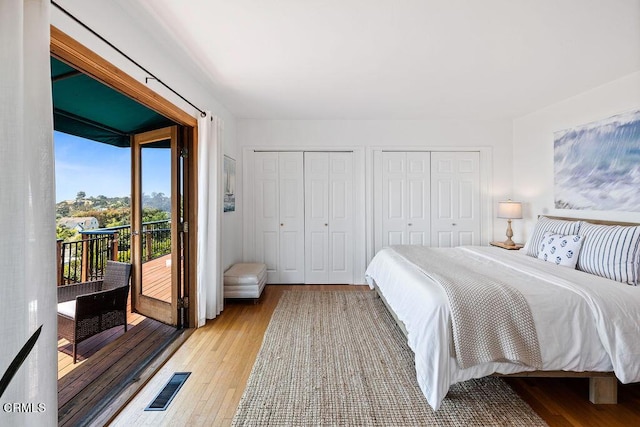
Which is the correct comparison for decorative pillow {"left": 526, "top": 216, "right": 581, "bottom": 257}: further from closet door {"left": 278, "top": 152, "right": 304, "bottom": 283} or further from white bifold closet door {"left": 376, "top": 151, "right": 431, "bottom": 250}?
closet door {"left": 278, "top": 152, "right": 304, "bottom": 283}

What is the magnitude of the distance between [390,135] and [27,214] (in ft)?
13.4

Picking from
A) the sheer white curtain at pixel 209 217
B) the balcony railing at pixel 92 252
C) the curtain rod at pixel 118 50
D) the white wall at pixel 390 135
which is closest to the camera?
the curtain rod at pixel 118 50

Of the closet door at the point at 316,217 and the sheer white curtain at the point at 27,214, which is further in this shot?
the closet door at the point at 316,217

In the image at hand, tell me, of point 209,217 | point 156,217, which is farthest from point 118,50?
point 156,217

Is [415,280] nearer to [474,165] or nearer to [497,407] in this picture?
[497,407]

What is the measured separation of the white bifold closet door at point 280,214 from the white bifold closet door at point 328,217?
0.12 meters

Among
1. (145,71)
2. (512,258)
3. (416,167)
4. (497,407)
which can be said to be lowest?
(497,407)

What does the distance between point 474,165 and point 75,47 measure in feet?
15.2

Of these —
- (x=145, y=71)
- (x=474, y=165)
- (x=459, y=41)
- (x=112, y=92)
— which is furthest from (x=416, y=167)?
(x=112, y=92)

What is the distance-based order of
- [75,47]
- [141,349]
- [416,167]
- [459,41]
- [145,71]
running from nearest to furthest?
[75,47]
[145,71]
[459,41]
[141,349]
[416,167]

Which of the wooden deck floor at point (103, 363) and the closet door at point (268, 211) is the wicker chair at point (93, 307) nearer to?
the wooden deck floor at point (103, 363)

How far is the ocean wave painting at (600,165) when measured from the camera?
265cm

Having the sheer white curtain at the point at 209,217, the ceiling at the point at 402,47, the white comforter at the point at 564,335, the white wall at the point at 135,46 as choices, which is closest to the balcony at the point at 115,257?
the sheer white curtain at the point at 209,217

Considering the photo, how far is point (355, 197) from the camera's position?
4.32 metres
